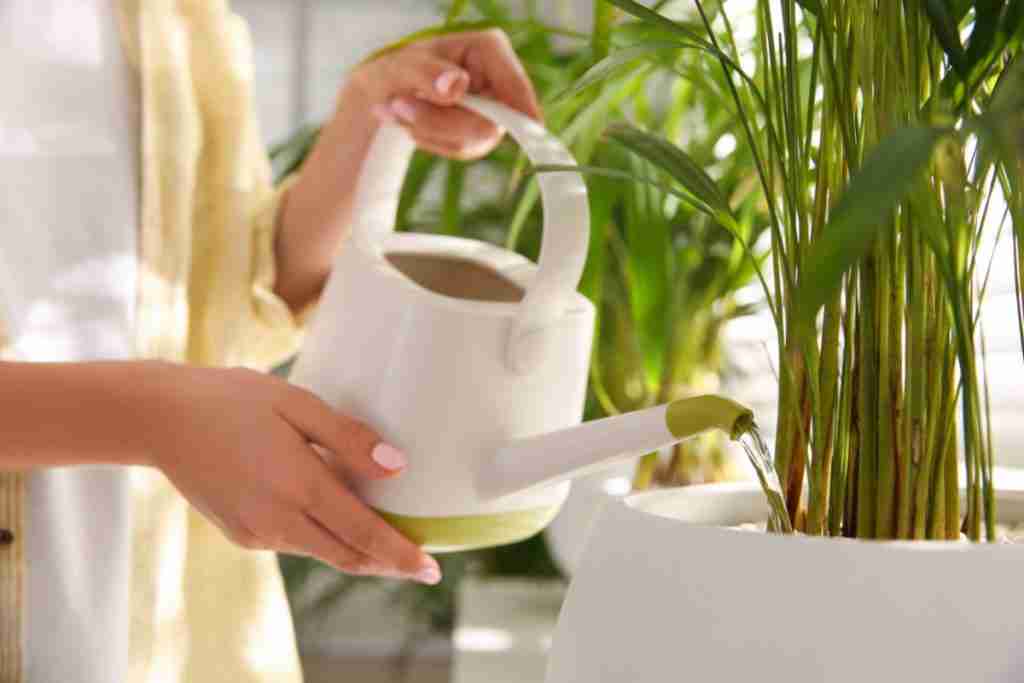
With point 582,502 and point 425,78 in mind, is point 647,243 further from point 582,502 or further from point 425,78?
point 425,78

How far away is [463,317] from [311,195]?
0.39 meters

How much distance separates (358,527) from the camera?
1.61 feet

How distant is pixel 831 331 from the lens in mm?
368

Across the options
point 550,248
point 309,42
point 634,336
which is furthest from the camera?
point 309,42

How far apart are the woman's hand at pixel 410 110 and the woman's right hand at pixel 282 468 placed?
21cm

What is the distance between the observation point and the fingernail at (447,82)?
2.05 feet

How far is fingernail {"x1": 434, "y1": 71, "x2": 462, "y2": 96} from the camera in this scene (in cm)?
62

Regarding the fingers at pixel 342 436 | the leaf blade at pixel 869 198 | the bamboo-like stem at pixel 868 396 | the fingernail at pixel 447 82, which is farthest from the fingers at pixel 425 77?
the leaf blade at pixel 869 198

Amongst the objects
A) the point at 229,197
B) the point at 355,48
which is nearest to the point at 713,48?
the point at 229,197

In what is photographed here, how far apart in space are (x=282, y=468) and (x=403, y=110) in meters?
0.24

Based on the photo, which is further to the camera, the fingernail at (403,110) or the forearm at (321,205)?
the forearm at (321,205)

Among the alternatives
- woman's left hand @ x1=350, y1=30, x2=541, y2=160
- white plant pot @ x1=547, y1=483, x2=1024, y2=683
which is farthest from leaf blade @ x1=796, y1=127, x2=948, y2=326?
woman's left hand @ x1=350, y1=30, x2=541, y2=160

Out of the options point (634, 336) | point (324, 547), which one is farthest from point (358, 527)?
point (634, 336)

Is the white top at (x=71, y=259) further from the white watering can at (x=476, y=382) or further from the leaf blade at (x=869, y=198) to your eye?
the leaf blade at (x=869, y=198)
